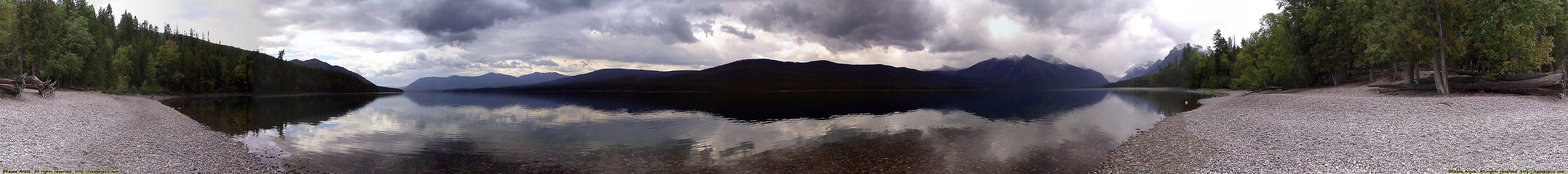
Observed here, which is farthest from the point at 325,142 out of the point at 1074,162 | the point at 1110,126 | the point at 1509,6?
the point at 1509,6

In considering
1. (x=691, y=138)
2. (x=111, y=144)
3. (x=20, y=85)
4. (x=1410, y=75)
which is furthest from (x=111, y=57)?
(x=1410, y=75)

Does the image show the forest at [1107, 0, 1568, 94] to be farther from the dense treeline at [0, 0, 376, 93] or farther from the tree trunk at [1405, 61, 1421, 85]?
the dense treeline at [0, 0, 376, 93]

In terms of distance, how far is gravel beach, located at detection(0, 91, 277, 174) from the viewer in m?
14.7

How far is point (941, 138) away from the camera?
25.9 m

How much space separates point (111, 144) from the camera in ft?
61.2

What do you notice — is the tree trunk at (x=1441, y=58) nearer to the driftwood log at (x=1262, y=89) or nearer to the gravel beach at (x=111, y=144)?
the driftwood log at (x=1262, y=89)

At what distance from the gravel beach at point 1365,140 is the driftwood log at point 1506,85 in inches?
53.3

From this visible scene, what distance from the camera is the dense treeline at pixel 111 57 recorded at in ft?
194

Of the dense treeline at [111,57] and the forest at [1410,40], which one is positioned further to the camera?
the dense treeline at [111,57]

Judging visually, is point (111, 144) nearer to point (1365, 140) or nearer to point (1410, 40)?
point (1365, 140)

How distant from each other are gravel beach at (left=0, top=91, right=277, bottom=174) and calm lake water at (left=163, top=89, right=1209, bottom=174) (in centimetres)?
141

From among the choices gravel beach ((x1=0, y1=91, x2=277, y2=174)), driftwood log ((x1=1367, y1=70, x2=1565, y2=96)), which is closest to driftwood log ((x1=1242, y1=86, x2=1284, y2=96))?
driftwood log ((x1=1367, y1=70, x2=1565, y2=96))

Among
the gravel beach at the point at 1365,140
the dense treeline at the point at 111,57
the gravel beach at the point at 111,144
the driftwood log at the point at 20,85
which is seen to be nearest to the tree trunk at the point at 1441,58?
the gravel beach at the point at 1365,140

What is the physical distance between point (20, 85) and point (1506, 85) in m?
87.7
